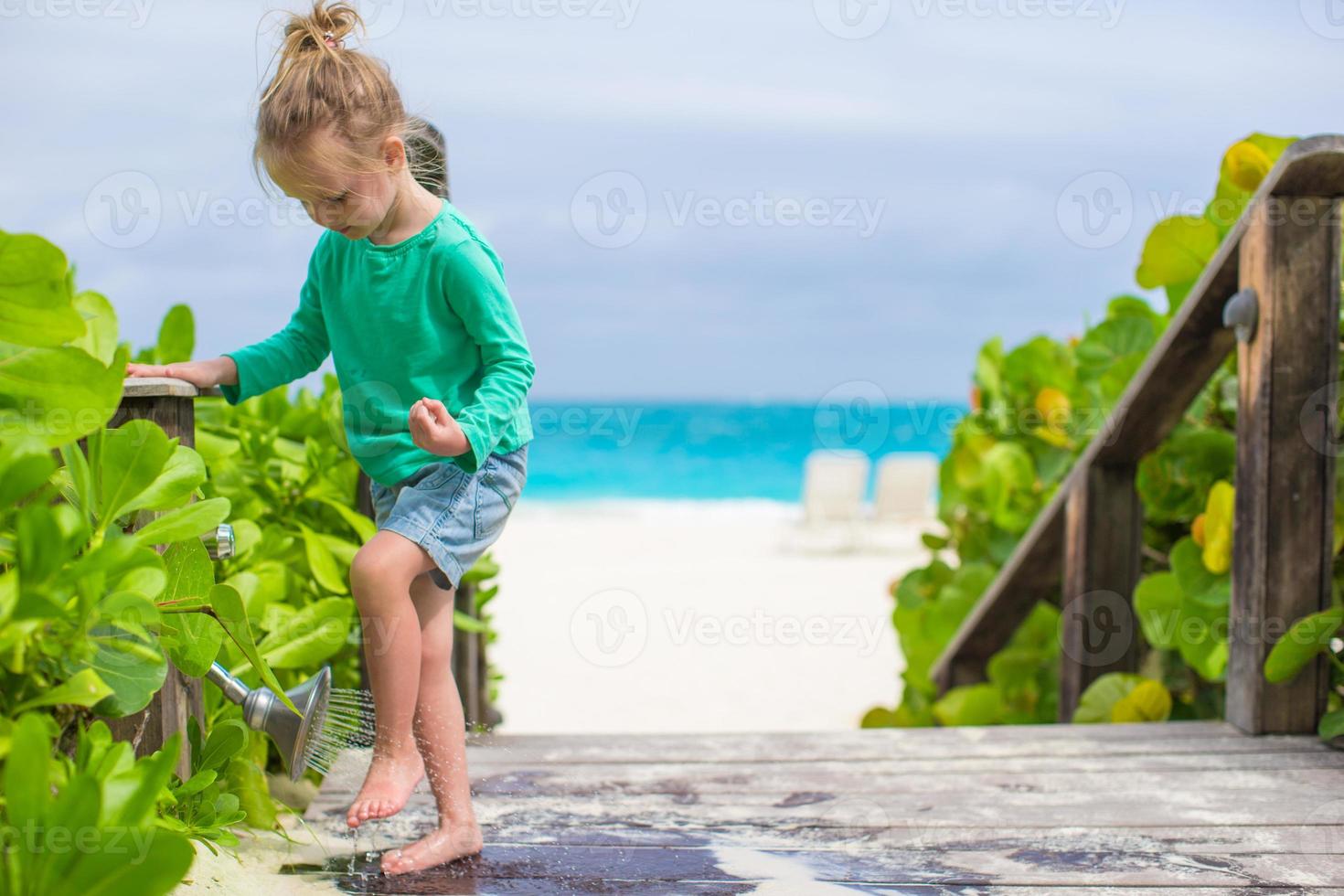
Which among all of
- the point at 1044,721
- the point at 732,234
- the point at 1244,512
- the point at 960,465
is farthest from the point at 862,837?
the point at 732,234

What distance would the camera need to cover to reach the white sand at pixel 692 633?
19.3 feet

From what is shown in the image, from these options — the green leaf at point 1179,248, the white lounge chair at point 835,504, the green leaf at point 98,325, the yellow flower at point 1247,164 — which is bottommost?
the green leaf at point 98,325

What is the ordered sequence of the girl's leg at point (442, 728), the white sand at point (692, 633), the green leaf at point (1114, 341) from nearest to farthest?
the girl's leg at point (442, 728)
the green leaf at point (1114, 341)
the white sand at point (692, 633)

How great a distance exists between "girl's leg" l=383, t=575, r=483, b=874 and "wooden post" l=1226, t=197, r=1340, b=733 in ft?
4.76

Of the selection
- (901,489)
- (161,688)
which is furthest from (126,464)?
(901,489)

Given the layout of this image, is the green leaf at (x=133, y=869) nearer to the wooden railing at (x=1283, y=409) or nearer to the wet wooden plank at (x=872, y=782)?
the wet wooden plank at (x=872, y=782)

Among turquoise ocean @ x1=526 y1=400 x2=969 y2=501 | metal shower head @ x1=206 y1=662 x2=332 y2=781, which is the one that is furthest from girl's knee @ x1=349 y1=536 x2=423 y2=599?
turquoise ocean @ x1=526 y1=400 x2=969 y2=501

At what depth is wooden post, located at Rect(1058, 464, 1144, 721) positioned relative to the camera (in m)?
2.76

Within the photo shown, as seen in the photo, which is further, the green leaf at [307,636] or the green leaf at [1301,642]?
the green leaf at [1301,642]

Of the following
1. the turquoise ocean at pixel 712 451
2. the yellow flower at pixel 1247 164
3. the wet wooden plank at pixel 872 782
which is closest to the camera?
the wet wooden plank at pixel 872 782

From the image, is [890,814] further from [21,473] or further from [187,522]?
[21,473]

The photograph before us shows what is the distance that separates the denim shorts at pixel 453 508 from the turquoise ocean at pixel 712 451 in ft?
66.1

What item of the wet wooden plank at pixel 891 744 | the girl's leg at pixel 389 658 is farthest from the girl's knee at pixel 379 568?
the wet wooden plank at pixel 891 744

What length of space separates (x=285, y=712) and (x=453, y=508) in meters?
0.35
